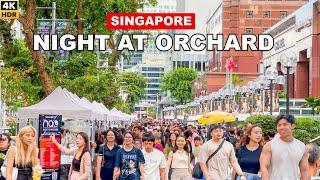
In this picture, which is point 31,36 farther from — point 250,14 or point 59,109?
point 250,14

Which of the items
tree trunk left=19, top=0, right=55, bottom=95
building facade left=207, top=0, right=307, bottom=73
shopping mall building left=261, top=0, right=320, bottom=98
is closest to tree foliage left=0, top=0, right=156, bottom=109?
tree trunk left=19, top=0, right=55, bottom=95

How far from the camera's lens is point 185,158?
15.2 m

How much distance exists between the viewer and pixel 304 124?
34.0 metres

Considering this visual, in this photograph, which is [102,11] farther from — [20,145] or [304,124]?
[20,145]

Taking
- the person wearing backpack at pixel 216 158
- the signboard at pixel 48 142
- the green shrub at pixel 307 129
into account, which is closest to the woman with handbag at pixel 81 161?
the person wearing backpack at pixel 216 158

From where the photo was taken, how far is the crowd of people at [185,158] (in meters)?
9.07

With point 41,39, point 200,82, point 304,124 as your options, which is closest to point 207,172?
point 41,39

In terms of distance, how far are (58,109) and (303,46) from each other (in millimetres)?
52205

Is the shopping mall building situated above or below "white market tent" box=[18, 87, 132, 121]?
above

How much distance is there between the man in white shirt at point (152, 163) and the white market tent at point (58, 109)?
7058mm

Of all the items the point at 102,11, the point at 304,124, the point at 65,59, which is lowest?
the point at 304,124

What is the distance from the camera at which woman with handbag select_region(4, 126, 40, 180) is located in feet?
35.0

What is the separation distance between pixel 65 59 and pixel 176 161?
19.6 m

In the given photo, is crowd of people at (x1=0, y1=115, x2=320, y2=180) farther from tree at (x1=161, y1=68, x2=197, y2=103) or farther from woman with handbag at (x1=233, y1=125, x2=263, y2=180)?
tree at (x1=161, y1=68, x2=197, y2=103)
